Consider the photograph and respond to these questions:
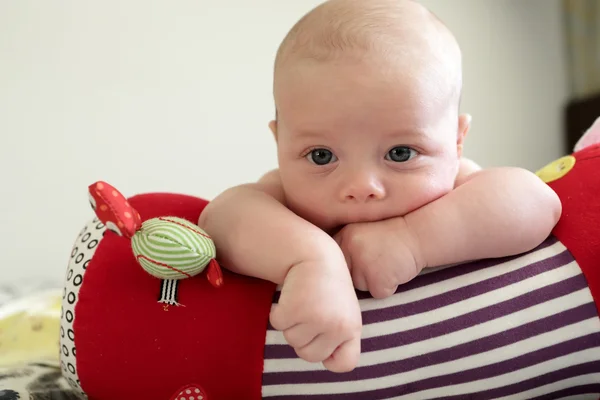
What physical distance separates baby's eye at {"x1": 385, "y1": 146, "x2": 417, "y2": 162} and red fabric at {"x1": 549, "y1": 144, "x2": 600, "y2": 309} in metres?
0.16

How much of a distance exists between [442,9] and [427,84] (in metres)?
1.40

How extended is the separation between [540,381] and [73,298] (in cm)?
46

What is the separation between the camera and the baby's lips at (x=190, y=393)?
0.58 metres

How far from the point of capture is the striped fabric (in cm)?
55

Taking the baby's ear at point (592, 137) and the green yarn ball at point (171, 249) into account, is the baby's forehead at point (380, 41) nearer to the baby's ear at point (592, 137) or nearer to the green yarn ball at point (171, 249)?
the green yarn ball at point (171, 249)

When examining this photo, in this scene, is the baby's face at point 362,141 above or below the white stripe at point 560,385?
above

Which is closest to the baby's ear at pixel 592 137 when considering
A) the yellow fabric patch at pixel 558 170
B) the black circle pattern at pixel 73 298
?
the yellow fabric patch at pixel 558 170

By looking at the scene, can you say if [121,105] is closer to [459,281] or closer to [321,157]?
[321,157]

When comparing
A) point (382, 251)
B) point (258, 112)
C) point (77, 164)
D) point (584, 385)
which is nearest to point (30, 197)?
point (77, 164)

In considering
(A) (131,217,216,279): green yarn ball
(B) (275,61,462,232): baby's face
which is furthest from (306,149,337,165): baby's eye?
(A) (131,217,216,279): green yarn ball

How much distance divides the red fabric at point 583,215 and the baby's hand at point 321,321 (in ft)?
0.75

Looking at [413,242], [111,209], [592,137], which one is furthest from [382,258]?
[592,137]

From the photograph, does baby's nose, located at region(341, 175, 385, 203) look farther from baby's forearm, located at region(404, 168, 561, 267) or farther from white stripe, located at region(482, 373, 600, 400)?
white stripe, located at region(482, 373, 600, 400)

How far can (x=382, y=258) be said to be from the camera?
1.80 ft
